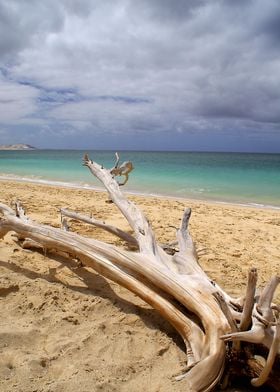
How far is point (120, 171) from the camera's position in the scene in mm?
6750

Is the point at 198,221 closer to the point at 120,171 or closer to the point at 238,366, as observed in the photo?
the point at 120,171

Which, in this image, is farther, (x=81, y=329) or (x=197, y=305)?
(x=81, y=329)

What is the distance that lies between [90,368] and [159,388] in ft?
1.63

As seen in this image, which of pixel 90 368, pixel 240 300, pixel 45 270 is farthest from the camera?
pixel 45 270

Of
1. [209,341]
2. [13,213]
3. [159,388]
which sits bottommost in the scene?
[159,388]

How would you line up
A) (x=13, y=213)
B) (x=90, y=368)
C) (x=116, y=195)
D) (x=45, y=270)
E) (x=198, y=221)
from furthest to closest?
(x=198, y=221)
(x=116, y=195)
(x=13, y=213)
(x=45, y=270)
(x=90, y=368)

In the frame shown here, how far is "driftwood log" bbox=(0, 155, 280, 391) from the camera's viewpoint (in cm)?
225

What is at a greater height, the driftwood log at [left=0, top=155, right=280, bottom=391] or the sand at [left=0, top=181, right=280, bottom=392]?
the driftwood log at [left=0, top=155, right=280, bottom=391]

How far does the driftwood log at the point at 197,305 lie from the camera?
225 cm

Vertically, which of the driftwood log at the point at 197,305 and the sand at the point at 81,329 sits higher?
the driftwood log at the point at 197,305

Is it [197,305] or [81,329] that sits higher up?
[197,305]

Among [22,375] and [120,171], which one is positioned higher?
[120,171]

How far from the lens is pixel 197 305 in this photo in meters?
2.68

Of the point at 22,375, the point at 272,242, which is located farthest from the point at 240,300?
the point at 272,242
